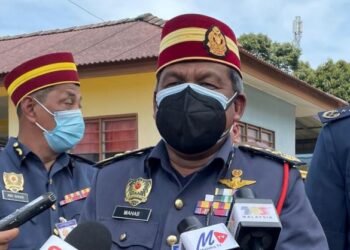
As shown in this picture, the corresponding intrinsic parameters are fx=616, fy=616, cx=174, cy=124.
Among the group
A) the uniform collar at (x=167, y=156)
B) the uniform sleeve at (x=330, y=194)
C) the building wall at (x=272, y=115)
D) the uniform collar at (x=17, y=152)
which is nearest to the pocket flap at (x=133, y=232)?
the uniform collar at (x=167, y=156)

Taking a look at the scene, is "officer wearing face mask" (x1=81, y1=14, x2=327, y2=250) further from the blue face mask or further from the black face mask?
the blue face mask

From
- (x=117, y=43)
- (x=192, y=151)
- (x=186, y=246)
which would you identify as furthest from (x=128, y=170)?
(x=117, y=43)

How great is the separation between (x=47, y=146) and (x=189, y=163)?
6.19 feet

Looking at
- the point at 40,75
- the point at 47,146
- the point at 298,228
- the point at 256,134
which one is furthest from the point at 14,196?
the point at 256,134

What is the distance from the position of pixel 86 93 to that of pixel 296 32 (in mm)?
28058

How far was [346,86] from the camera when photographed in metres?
23.9

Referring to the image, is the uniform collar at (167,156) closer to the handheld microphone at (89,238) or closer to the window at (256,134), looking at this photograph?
the handheld microphone at (89,238)

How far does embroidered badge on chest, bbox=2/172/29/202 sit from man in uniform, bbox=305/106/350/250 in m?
1.78

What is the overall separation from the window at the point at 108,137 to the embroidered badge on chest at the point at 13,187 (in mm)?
6871

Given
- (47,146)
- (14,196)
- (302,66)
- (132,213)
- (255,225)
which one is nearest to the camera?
(255,225)

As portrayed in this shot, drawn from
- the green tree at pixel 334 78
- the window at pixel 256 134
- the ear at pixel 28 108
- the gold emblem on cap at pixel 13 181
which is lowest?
the gold emblem on cap at pixel 13 181

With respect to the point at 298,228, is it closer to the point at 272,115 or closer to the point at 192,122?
the point at 192,122

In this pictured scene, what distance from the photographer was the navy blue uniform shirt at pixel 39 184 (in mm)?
3348

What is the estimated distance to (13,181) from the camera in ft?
11.4
